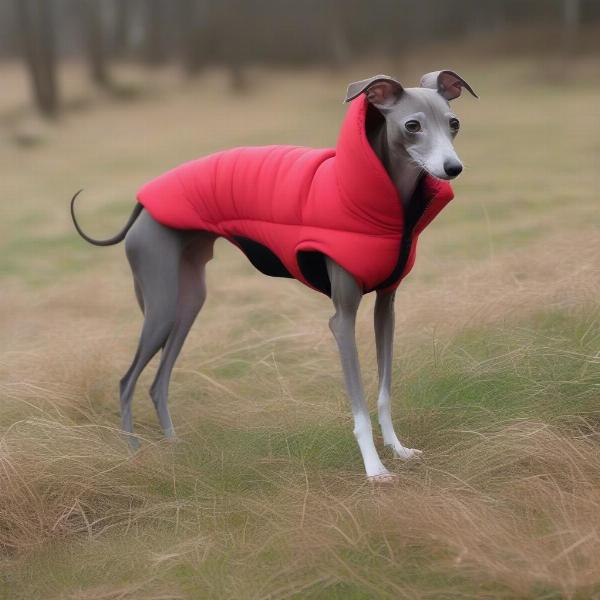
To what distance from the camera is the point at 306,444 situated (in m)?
4.21

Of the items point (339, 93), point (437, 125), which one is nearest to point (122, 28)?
point (339, 93)

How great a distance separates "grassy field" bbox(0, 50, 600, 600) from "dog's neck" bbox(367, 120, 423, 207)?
74 centimetres

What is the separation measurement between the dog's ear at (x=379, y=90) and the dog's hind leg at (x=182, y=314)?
4.11ft

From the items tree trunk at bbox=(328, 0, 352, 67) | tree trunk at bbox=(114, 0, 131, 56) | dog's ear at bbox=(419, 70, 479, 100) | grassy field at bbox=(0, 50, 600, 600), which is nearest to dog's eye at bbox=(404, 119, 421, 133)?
dog's ear at bbox=(419, 70, 479, 100)

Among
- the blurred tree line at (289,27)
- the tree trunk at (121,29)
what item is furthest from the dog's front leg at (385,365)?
the tree trunk at (121,29)

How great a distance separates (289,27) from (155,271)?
72.5 feet

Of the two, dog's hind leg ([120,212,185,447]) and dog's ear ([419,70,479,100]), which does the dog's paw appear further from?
dog's ear ([419,70,479,100])

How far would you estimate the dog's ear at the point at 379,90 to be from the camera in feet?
11.8

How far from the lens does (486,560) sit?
10.3 feet

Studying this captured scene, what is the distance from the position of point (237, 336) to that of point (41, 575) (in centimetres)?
289

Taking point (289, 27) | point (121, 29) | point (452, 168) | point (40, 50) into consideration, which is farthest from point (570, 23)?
point (452, 168)

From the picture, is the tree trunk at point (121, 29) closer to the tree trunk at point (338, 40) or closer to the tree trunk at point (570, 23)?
the tree trunk at point (338, 40)

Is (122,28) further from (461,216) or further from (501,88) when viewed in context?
(461,216)

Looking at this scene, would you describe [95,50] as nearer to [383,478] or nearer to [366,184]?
[366,184]
